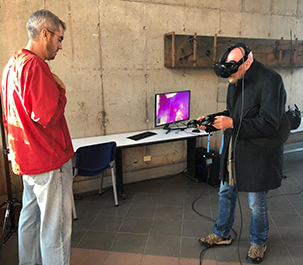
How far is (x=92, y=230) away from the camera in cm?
259

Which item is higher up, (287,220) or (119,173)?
(119,173)

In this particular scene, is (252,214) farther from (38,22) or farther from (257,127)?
(38,22)

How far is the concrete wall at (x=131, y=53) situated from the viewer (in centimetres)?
309

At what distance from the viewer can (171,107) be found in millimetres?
3535

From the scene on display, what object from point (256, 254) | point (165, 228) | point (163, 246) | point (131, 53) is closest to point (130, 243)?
point (163, 246)

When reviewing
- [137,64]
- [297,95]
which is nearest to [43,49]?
[137,64]

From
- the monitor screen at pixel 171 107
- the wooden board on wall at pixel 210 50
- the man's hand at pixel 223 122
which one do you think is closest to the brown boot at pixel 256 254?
the man's hand at pixel 223 122

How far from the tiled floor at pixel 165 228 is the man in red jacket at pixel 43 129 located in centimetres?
68

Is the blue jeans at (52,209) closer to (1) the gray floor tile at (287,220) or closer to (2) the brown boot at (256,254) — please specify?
(2) the brown boot at (256,254)

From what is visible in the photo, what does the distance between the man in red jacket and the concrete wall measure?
1.61 m

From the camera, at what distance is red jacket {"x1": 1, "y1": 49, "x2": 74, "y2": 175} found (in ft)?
4.64

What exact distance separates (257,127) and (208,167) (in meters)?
1.87

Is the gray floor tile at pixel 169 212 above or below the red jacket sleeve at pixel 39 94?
below

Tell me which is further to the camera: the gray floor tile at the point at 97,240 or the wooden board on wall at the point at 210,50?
the wooden board on wall at the point at 210,50
